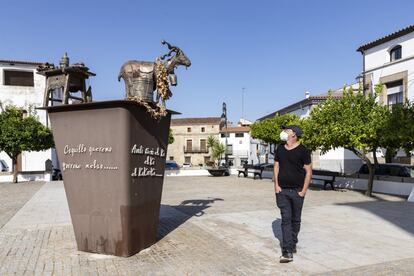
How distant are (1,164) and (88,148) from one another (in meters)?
28.0

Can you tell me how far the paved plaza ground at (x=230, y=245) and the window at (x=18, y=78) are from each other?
901 inches

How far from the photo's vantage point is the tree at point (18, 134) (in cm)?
2075

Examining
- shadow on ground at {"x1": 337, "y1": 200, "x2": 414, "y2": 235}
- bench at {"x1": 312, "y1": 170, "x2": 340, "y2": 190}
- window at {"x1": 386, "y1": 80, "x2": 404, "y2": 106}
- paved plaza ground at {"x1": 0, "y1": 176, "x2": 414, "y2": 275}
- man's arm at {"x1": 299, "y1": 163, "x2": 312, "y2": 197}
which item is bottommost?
shadow on ground at {"x1": 337, "y1": 200, "x2": 414, "y2": 235}

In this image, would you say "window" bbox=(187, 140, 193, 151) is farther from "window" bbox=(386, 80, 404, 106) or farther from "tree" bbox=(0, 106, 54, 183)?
A: "tree" bbox=(0, 106, 54, 183)

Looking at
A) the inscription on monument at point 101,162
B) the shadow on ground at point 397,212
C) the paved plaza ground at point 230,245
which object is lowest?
the shadow on ground at point 397,212

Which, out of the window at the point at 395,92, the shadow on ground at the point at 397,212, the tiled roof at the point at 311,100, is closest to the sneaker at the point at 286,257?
the shadow on ground at the point at 397,212

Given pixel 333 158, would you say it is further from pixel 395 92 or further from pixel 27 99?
pixel 27 99

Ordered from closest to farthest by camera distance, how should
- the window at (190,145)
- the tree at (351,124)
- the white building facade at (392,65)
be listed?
the tree at (351,124) → the white building facade at (392,65) → the window at (190,145)

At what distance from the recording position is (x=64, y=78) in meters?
6.37

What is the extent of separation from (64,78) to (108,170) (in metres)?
1.91

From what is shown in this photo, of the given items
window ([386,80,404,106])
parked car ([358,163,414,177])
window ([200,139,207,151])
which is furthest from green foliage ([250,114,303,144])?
window ([200,139,207,151])

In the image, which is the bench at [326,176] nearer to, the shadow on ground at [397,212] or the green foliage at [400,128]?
the green foliage at [400,128]

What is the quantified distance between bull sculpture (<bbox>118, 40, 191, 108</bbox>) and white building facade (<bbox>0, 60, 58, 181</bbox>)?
25.8 m

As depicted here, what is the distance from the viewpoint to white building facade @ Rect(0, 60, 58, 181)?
29.7 metres
